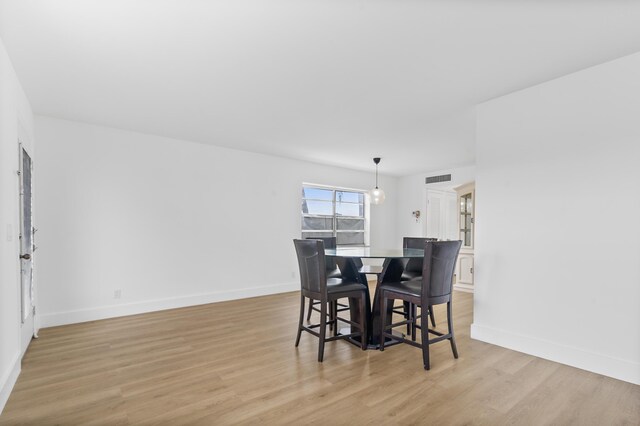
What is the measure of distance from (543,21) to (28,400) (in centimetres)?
421

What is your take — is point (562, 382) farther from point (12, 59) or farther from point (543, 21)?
point (12, 59)

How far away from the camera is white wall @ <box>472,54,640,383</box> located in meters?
2.50

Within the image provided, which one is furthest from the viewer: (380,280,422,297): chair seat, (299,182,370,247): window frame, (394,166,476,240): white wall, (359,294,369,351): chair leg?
(394,166,476,240): white wall

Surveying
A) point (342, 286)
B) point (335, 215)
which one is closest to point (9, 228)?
point (342, 286)

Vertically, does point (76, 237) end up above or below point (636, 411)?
above

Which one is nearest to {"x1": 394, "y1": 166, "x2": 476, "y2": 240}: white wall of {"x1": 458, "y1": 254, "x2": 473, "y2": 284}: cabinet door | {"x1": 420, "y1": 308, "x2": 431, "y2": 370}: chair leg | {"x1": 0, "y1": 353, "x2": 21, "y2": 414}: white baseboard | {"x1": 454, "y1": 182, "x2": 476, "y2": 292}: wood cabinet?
{"x1": 454, "y1": 182, "x2": 476, "y2": 292}: wood cabinet

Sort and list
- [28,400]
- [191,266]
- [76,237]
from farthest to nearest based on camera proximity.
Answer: [191,266] < [76,237] < [28,400]

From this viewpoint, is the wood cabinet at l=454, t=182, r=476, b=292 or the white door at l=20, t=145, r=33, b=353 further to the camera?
the wood cabinet at l=454, t=182, r=476, b=292

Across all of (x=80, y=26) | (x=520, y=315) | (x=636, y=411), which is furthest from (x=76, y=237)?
(x=636, y=411)

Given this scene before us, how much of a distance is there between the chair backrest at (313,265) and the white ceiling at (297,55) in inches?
57.6


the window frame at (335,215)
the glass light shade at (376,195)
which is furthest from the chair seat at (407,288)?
the window frame at (335,215)

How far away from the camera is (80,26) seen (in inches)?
82.5

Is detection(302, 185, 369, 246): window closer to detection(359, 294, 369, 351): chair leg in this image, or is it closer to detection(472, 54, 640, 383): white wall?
detection(359, 294, 369, 351): chair leg

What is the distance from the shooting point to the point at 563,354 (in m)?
2.79
